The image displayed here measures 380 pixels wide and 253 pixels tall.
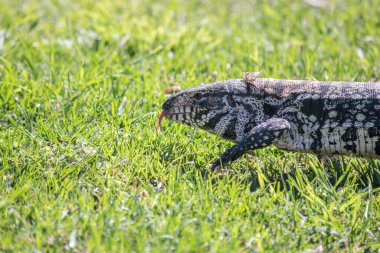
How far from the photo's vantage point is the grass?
185 inches

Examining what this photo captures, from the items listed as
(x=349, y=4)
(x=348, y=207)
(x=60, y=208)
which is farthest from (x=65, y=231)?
(x=349, y=4)

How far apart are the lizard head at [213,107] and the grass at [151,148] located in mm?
263

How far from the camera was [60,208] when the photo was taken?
4.82 metres

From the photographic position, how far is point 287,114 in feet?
19.2

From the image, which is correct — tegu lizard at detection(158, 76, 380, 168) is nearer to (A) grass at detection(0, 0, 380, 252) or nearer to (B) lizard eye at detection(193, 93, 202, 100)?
(B) lizard eye at detection(193, 93, 202, 100)

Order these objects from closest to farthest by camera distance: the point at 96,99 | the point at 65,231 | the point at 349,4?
the point at 65,231 < the point at 96,99 < the point at 349,4

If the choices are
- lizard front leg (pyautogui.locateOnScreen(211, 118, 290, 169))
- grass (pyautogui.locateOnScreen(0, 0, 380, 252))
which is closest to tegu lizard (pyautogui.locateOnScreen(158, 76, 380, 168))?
lizard front leg (pyautogui.locateOnScreen(211, 118, 290, 169))

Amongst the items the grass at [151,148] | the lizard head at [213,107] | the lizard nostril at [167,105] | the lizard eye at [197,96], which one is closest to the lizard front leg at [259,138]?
the grass at [151,148]

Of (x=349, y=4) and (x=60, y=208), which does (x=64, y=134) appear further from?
(x=349, y=4)

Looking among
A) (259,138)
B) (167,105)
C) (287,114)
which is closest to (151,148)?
(167,105)

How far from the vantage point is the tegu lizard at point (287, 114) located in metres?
5.68

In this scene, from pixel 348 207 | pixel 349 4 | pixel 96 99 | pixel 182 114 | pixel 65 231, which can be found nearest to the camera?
pixel 65 231

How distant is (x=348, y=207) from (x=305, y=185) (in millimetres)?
372

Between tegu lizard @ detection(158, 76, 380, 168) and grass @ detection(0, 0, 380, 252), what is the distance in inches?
8.0
